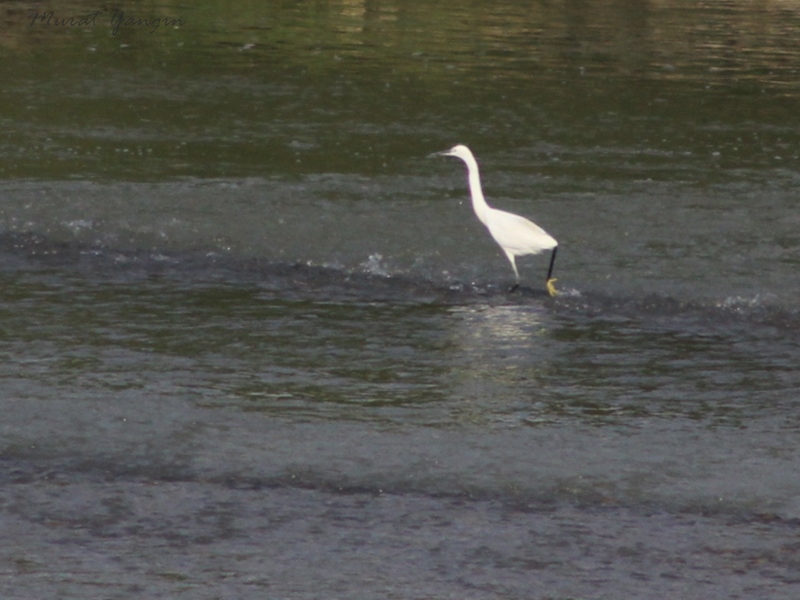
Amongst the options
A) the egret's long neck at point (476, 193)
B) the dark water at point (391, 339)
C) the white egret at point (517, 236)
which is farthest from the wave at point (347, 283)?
the egret's long neck at point (476, 193)

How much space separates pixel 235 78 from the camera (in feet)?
65.2

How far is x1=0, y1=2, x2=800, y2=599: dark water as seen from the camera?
610 centimetres

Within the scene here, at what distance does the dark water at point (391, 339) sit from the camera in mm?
6102

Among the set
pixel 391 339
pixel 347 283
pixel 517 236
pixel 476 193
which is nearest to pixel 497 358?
pixel 391 339

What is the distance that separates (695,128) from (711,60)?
6062mm

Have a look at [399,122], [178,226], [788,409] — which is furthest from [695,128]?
[788,409]

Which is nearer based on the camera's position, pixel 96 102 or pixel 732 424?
pixel 732 424

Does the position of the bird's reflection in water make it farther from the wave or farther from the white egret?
the white egret

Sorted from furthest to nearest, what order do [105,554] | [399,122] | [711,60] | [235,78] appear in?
[711,60], [235,78], [399,122], [105,554]

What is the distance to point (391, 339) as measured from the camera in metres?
9.41

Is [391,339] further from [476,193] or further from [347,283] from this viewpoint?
[476,193]

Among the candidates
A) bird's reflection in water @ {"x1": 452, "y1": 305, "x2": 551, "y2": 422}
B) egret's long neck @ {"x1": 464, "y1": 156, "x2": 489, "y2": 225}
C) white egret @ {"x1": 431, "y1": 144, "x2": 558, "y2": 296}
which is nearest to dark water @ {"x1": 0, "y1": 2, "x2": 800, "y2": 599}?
bird's reflection in water @ {"x1": 452, "y1": 305, "x2": 551, "y2": 422}

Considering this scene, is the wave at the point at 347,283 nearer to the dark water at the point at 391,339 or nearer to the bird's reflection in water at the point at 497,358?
the dark water at the point at 391,339

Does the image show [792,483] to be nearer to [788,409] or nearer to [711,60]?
[788,409]
